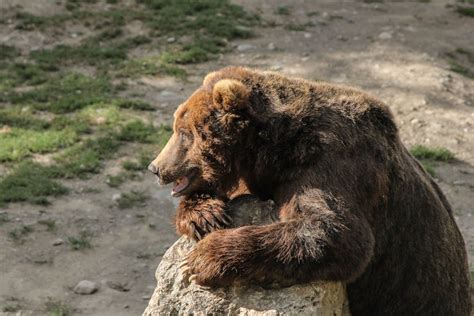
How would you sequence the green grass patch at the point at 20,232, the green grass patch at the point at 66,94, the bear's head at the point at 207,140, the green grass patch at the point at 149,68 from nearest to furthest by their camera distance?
the bear's head at the point at 207,140 → the green grass patch at the point at 20,232 → the green grass patch at the point at 66,94 → the green grass patch at the point at 149,68

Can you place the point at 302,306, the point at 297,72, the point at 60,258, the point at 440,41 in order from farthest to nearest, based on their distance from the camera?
the point at 440,41 < the point at 297,72 < the point at 60,258 < the point at 302,306

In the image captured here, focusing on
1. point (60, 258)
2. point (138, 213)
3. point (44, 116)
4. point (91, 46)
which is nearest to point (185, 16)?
point (91, 46)

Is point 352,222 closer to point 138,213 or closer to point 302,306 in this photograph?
point 302,306

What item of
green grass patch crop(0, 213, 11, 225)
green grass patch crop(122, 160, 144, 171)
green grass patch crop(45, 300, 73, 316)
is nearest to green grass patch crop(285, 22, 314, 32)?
green grass patch crop(122, 160, 144, 171)

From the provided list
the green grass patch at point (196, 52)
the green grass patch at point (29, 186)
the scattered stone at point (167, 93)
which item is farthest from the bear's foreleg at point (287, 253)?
the green grass patch at point (196, 52)

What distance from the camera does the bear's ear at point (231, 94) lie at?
193 inches

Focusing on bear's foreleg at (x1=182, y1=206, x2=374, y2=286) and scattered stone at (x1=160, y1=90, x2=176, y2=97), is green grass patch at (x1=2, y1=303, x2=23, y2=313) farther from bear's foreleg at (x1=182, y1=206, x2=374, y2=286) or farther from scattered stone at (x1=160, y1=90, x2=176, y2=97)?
scattered stone at (x1=160, y1=90, x2=176, y2=97)

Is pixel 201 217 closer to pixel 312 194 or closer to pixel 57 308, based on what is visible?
pixel 312 194

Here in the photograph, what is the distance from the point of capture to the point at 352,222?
4648mm

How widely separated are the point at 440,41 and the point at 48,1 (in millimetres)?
6647

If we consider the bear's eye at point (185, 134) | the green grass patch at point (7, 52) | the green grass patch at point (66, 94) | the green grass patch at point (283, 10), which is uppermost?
the bear's eye at point (185, 134)

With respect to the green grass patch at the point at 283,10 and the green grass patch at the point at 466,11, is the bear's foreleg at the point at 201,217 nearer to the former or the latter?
the green grass patch at the point at 283,10

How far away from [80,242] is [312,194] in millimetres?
4142

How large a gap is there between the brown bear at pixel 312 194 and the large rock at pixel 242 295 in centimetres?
8
